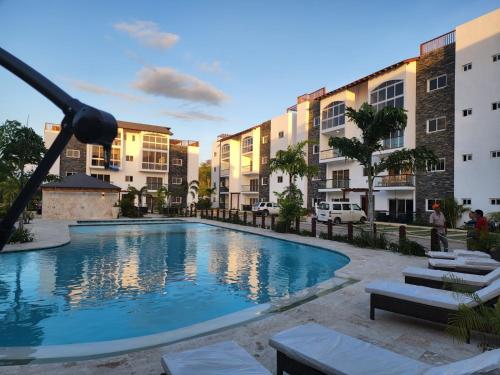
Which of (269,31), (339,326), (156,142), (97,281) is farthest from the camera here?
(156,142)

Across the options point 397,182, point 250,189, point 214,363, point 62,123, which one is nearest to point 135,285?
point 214,363

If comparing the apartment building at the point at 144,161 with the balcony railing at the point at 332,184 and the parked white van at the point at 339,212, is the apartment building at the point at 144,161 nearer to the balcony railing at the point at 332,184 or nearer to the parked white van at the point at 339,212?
the balcony railing at the point at 332,184

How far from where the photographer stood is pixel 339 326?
4867 millimetres

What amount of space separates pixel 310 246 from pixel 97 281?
8.65m

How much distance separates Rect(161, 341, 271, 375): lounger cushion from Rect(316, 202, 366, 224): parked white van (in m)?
23.5

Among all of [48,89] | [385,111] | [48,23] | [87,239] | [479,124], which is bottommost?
[87,239]

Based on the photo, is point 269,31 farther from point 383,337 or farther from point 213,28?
point 383,337

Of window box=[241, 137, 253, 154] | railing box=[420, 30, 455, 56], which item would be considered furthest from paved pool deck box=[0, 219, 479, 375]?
window box=[241, 137, 253, 154]

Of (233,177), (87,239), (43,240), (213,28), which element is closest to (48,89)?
(213,28)

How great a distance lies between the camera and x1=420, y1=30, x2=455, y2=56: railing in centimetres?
2473

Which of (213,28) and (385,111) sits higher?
(213,28)

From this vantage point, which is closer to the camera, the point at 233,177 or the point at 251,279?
the point at 251,279

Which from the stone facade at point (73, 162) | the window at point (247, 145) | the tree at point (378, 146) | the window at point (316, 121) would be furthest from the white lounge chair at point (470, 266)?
the window at point (247, 145)

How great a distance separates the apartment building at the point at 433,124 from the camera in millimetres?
21938
